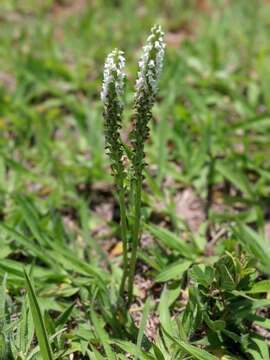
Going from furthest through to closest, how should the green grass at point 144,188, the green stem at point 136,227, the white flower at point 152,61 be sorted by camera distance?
the green grass at point 144,188 → the green stem at point 136,227 → the white flower at point 152,61

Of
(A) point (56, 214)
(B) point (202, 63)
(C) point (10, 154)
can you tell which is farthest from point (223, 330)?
(B) point (202, 63)

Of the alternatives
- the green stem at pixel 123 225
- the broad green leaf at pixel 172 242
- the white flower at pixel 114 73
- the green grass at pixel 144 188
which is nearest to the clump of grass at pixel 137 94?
the white flower at pixel 114 73

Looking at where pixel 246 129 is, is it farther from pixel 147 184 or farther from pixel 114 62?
pixel 114 62

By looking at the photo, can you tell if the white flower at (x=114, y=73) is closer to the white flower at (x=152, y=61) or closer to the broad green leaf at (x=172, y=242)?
the white flower at (x=152, y=61)

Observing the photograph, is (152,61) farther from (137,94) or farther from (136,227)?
(136,227)

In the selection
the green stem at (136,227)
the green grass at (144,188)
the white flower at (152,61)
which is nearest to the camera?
the white flower at (152,61)

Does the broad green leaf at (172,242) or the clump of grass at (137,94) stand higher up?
the clump of grass at (137,94)

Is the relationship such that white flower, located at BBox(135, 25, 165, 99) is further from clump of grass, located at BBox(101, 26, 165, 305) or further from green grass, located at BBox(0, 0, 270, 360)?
green grass, located at BBox(0, 0, 270, 360)

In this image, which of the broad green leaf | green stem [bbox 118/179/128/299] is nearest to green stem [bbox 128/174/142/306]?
green stem [bbox 118/179/128/299]
